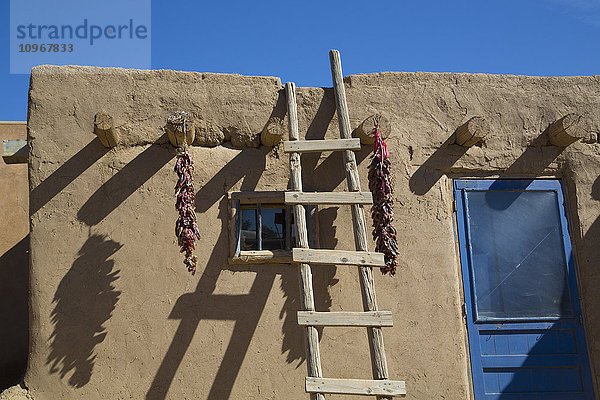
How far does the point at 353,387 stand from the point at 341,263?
859 mm

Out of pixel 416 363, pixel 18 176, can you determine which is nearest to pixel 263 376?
pixel 416 363

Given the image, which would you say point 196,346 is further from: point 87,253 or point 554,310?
point 554,310

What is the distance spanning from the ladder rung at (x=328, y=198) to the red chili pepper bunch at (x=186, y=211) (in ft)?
2.60

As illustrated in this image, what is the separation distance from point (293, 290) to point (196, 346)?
0.91m

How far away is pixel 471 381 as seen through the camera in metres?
4.45

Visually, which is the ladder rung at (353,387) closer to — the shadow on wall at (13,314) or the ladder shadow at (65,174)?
the ladder shadow at (65,174)

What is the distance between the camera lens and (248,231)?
4660 millimetres

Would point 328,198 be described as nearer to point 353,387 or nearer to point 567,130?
point 353,387

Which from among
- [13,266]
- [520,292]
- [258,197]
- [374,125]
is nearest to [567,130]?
[520,292]

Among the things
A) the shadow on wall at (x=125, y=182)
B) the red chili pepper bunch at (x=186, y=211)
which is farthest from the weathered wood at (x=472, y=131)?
the shadow on wall at (x=125, y=182)

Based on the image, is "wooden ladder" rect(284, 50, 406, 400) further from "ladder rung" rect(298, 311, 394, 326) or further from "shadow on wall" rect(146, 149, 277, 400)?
"shadow on wall" rect(146, 149, 277, 400)

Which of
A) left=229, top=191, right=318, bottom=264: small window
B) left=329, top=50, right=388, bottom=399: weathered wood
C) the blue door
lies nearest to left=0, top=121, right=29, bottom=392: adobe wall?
left=229, top=191, right=318, bottom=264: small window

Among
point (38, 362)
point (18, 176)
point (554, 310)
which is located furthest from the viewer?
point (18, 176)

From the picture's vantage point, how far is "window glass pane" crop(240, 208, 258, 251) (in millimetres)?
4629
